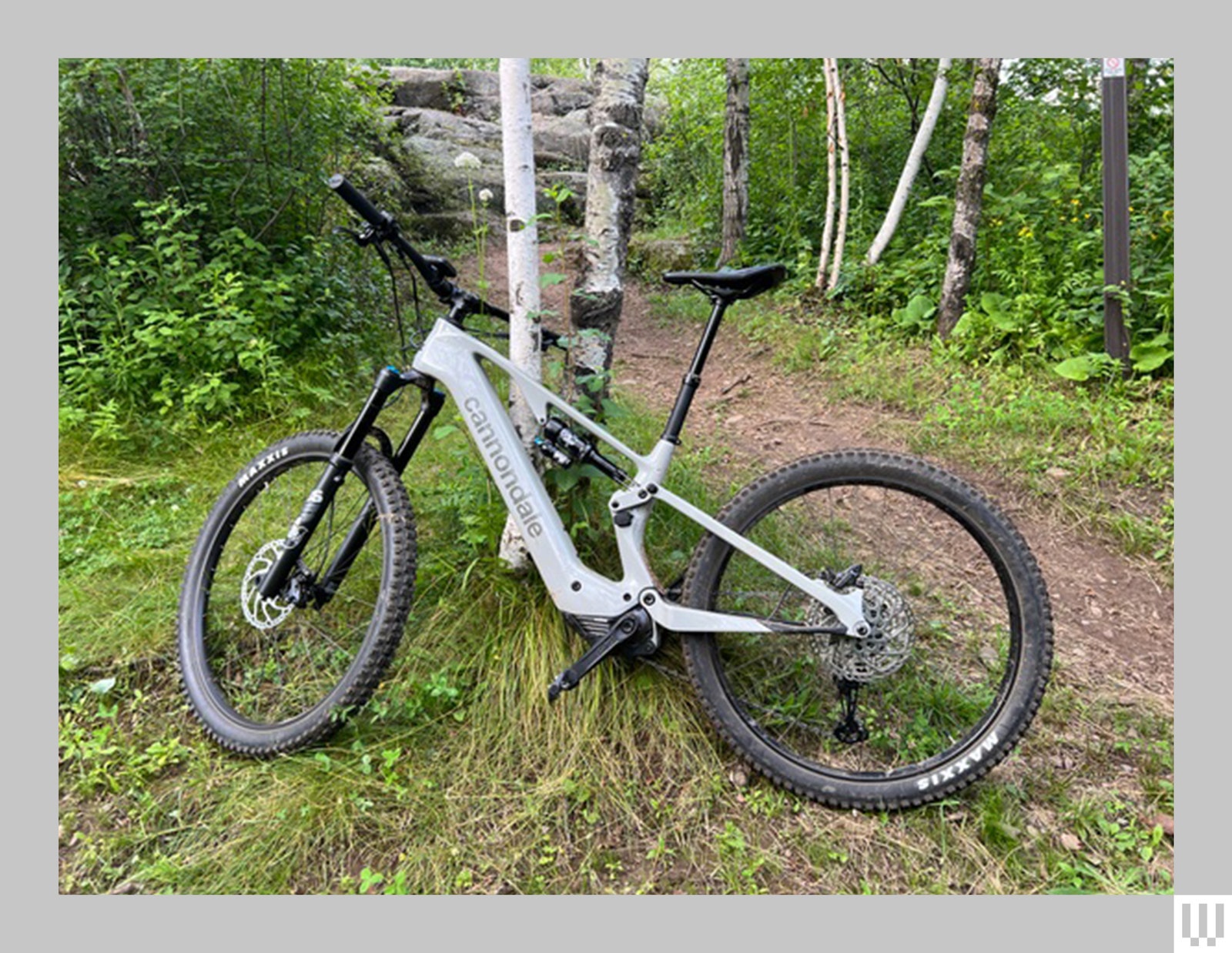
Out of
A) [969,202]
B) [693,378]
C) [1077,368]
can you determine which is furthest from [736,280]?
[969,202]

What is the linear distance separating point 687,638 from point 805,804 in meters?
0.64

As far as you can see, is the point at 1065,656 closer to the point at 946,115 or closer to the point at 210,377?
the point at 210,377

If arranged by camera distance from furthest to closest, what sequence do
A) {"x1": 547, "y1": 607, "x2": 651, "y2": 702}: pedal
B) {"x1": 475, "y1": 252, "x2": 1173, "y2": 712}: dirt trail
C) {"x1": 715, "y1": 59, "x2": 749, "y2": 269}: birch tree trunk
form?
{"x1": 715, "y1": 59, "x2": 749, "y2": 269}: birch tree trunk
{"x1": 475, "y1": 252, "x2": 1173, "y2": 712}: dirt trail
{"x1": 547, "y1": 607, "x2": 651, "y2": 702}: pedal

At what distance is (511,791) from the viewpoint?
2.34 meters

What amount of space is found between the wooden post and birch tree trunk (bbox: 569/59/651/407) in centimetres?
350

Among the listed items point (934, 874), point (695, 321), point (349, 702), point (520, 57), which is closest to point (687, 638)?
point (934, 874)

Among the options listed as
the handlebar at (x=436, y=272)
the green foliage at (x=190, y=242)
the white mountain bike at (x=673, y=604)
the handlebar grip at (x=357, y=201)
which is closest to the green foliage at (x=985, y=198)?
the white mountain bike at (x=673, y=604)

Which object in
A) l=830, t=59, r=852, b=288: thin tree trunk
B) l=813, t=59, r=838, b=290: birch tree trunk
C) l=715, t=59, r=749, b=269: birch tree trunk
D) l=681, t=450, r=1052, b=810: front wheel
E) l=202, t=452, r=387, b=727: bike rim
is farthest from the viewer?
l=715, t=59, r=749, b=269: birch tree trunk

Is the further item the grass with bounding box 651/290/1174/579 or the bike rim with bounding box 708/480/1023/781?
the grass with bounding box 651/290/1174/579

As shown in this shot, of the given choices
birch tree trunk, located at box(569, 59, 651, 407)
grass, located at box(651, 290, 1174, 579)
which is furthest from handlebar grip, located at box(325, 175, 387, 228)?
grass, located at box(651, 290, 1174, 579)

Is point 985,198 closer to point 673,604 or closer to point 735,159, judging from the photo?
point 735,159

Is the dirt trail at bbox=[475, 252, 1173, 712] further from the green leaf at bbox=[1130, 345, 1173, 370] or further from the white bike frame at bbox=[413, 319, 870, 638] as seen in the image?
the green leaf at bbox=[1130, 345, 1173, 370]

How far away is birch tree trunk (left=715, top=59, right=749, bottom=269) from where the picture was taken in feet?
27.1

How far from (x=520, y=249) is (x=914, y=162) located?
5317 millimetres
